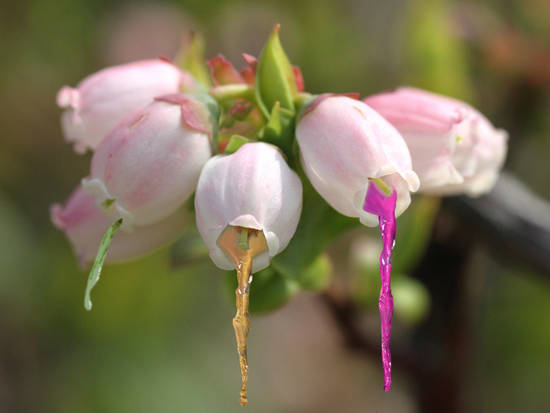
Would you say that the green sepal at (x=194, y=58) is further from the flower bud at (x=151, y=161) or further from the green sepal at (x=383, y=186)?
the green sepal at (x=383, y=186)

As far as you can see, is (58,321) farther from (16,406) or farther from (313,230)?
(313,230)

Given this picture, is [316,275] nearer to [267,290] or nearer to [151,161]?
[267,290]

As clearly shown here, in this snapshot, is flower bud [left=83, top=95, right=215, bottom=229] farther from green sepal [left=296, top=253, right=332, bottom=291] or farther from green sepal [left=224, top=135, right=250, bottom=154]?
green sepal [left=296, top=253, right=332, bottom=291]

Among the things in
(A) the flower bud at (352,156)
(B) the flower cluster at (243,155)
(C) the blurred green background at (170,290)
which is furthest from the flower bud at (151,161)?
(C) the blurred green background at (170,290)

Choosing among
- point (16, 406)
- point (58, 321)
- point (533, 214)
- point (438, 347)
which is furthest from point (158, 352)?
point (533, 214)

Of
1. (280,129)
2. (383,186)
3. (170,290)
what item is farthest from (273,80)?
(170,290)

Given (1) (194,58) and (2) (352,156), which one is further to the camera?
(1) (194,58)
